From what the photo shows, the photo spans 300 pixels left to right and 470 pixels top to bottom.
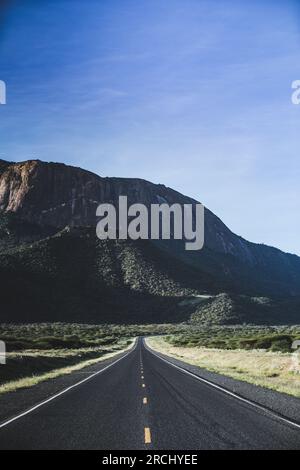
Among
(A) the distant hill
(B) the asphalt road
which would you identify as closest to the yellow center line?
(B) the asphalt road

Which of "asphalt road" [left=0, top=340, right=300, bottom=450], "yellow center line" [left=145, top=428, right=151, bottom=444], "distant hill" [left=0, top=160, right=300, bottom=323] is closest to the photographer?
"asphalt road" [left=0, top=340, right=300, bottom=450]

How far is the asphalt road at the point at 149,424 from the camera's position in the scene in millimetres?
10562

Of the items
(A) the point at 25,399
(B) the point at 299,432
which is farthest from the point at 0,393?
(B) the point at 299,432

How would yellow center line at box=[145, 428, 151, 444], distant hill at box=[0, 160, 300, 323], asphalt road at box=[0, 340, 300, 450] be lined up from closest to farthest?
asphalt road at box=[0, 340, 300, 450] < yellow center line at box=[145, 428, 151, 444] < distant hill at box=[0, 160, 300, 323]

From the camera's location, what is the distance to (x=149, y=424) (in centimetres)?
1312

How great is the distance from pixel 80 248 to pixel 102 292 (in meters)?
20.1

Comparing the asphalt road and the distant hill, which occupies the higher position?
the distant hill

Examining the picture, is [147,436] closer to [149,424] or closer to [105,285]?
[149,424]

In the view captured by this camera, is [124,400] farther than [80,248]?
No

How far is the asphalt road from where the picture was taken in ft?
34.7

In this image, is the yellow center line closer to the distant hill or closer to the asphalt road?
the asphalt road

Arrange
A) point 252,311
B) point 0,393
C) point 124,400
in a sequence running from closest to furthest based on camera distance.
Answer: point 124,400
point 0,393
point 252,311
